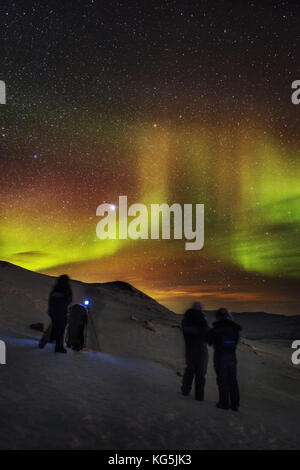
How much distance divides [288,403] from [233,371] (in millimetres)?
5837

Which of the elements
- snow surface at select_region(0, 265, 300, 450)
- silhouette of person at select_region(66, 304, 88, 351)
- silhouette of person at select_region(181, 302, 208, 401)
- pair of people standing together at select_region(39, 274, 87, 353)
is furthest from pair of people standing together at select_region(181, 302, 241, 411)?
silhouette of person at select_region(66, 304, 88, 351)

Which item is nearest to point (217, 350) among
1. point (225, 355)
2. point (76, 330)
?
point (225, 355)

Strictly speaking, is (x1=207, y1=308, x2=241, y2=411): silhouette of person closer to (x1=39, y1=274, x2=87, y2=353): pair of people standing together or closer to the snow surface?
the snow surface

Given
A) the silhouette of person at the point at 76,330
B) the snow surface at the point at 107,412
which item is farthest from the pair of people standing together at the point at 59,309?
the silhouette of person at the point at 76,330

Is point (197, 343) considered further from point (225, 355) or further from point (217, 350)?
point (225, 355)

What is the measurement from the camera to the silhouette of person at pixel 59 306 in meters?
9.39

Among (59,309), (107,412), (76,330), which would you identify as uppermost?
(59,309)

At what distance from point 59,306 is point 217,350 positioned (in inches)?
166

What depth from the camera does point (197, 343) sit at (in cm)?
791

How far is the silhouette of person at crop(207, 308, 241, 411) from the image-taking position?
7598mm

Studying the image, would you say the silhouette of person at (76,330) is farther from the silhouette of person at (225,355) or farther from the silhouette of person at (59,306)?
the silhouette of person at (225,355)
